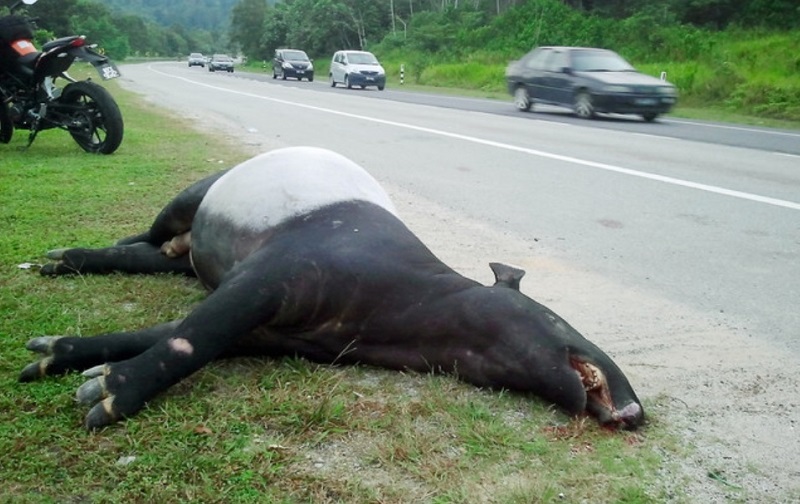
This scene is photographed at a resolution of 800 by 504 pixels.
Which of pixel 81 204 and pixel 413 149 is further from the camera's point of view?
pixel 413 149

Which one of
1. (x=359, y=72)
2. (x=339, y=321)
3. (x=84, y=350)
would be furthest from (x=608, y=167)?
(x=359, y=72)

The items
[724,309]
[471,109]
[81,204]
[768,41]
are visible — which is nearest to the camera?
[724,309]

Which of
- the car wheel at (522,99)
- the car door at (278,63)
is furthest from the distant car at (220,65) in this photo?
the car wheel at (522,99)

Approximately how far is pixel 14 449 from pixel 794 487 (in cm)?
258

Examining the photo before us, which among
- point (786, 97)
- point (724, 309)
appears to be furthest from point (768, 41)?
point (724, 309)

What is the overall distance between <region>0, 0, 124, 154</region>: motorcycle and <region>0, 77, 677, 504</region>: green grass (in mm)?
5790

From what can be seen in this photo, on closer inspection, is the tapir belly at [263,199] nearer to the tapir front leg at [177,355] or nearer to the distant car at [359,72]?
the tapir front leg at [177,355]

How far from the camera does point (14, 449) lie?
9.27 feet

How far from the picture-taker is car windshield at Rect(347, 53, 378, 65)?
114 feet

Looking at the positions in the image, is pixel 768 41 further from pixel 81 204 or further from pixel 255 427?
pixel 255 427

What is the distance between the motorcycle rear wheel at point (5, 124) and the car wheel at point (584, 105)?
13.0 metres

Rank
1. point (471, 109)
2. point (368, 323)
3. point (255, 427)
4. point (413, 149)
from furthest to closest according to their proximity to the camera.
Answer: point (471, 109) → point (413, 149) → point (368, 323) → point (255, 427)

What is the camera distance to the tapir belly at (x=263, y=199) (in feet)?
12.6

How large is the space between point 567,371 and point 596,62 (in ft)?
59.7
